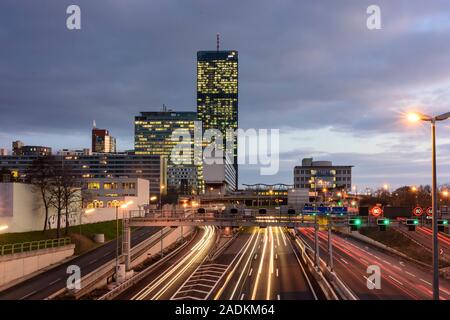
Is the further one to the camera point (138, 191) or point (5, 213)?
point (138, 191)

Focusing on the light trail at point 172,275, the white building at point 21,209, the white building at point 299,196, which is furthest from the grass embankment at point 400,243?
the white building at point 21,209

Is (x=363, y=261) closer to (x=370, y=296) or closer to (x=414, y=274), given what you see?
(x=414, y=274)

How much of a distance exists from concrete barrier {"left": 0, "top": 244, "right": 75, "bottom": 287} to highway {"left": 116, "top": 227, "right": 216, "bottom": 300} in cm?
1136

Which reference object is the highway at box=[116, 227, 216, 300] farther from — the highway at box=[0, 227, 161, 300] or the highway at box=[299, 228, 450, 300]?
the highway at box=[299, 228, 450, 300]

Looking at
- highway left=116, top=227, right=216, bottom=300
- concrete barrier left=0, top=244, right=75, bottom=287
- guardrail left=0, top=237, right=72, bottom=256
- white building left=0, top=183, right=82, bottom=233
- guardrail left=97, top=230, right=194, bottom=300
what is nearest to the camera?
guardrail left=97, top=230, right=194, bottom=300

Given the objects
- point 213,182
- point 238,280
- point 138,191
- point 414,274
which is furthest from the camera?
point 213,182

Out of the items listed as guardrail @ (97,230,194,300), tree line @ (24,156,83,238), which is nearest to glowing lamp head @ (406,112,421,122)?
guardrail @ (97,230,194,300)

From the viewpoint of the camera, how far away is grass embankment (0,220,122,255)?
58469 mm
